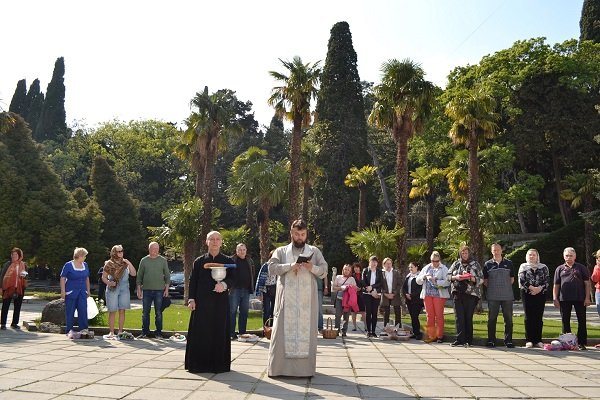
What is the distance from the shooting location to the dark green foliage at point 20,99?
207ft

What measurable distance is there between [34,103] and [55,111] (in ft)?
14.5

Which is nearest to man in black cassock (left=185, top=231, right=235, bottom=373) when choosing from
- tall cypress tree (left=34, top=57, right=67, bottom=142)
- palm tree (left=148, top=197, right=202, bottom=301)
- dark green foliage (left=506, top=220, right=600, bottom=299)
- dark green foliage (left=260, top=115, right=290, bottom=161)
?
palm tree (left=148, top=197, right=202, bottom=301)

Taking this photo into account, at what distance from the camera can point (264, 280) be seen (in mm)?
12133

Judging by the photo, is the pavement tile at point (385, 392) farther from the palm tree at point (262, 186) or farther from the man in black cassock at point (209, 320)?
the palm tree at point (262, 186)

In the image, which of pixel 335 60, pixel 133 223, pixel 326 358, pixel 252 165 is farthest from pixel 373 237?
pixel 335 60

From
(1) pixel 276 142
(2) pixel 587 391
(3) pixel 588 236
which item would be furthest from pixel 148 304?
(1) pixel 276 142

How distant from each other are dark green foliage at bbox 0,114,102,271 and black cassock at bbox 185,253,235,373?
79.8 ft

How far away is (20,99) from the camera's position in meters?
63.4

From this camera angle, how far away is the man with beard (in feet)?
22.1

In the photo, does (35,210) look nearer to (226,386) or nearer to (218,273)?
(218,273)

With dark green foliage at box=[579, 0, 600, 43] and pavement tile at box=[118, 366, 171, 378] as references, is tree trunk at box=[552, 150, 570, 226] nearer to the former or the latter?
dark green foliage at box=[579, 0, 600, 43]

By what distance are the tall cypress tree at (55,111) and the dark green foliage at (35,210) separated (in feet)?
95.5

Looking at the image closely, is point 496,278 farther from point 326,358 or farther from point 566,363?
point 326,358

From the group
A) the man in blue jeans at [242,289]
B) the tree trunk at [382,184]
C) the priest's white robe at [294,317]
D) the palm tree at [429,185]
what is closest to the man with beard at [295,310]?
the priest's white robe at [294,317]
